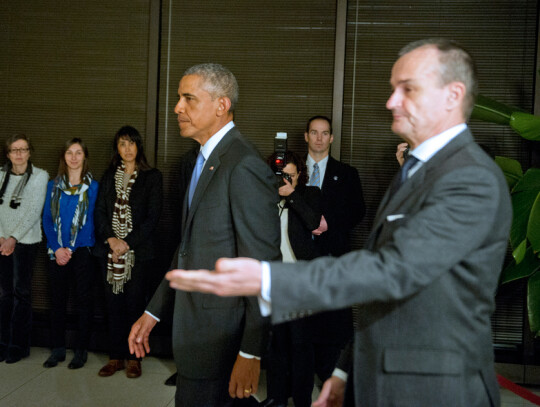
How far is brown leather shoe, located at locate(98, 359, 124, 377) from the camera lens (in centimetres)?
342

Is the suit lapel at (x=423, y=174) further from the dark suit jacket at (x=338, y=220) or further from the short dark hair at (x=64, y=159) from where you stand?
the short dark hair at (x=64, y=159)

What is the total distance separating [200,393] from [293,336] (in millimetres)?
1260

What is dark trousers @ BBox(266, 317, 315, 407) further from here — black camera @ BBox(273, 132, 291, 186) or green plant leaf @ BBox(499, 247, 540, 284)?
green plant leaf @ BBox(499, 247, 540, 284)

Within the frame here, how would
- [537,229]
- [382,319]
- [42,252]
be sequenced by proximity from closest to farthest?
[382,319] < [537,229] < [42,252]

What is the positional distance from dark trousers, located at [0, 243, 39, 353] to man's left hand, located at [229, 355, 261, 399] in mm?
2572

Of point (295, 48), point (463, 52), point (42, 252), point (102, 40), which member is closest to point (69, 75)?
point (102, 40)

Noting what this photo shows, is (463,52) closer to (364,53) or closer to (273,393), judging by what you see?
(273,393)

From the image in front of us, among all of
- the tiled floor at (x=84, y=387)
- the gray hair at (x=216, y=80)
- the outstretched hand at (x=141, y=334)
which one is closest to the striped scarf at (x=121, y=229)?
the tiled floor at (x=84, y=387)

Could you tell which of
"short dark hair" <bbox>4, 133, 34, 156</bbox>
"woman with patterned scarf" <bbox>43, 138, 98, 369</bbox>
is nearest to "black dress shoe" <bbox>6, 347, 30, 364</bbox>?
"woman with patterned scarf" <bbox>43, 138, 98, 369</bbox>

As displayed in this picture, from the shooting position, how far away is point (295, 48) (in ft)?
12.7

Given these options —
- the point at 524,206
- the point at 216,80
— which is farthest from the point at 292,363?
the point at 216,80

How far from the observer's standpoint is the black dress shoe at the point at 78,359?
3536mm

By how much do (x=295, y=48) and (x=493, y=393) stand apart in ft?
10.2

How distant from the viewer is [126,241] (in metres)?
3.51
